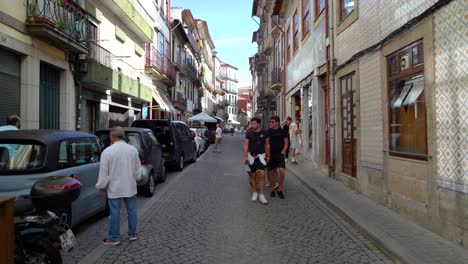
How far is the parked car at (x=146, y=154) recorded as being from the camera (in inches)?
350

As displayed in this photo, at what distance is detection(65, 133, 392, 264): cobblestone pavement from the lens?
4.78 metres

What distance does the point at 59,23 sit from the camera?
11586 mm

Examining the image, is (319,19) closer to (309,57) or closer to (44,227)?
(309,57)

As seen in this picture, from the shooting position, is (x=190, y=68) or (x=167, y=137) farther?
(x=190, y=68)

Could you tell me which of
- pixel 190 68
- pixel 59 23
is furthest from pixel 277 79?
pixel 190 68

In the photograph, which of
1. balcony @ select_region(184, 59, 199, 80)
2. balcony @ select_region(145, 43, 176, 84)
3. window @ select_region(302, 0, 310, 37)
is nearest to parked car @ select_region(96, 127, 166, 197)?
window @ select_region(302, 0, 310, 37)

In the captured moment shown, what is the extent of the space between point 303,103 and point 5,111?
1070cm

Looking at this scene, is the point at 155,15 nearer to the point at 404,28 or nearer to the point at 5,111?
the point at 5,111

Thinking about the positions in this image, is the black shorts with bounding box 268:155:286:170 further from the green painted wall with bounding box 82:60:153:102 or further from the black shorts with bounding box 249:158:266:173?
the green painted wall with bounding box 82:60:153:102

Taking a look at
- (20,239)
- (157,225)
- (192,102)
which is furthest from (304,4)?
(192,102)

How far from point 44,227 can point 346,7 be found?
901 centimetres

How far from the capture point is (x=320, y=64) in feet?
41.9

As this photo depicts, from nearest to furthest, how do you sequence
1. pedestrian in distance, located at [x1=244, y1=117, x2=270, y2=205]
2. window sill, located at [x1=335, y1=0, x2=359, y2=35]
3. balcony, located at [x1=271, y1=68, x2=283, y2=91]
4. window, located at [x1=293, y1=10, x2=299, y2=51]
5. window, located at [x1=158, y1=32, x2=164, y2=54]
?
pedestrian in distance, located at [x1=244, y1=117, x2=270, y2=205]
window sill, located at [x1=335, y1=0, x2=359, y2=35]
window, located at [x1=293, y1=10, x2=299, y2=51]
balcony, located at [x1=271, y1=68, x2=283, y2=91]
window, located at [x1=158, y1=32, x2=164, y2=54]

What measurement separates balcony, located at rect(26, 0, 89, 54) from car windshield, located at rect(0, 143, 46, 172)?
6893 millimetres
